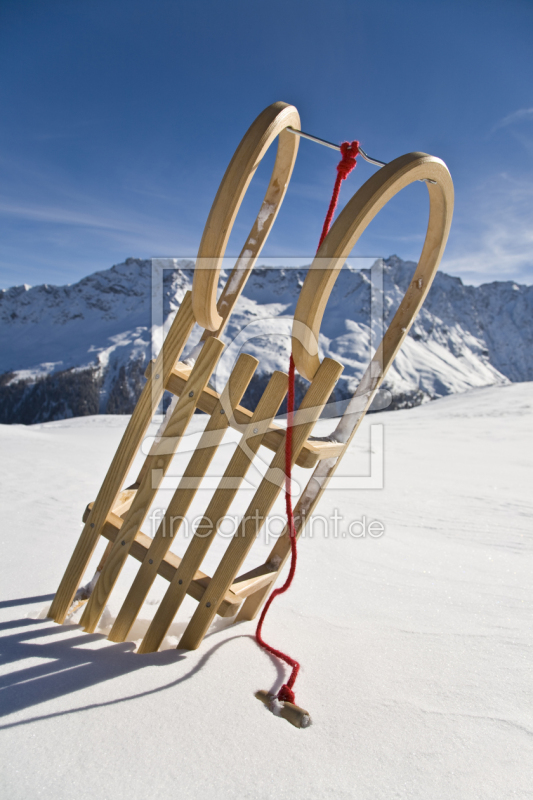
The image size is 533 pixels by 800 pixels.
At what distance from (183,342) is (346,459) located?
6.06 m

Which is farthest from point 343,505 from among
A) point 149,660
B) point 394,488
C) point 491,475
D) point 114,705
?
point 114,705

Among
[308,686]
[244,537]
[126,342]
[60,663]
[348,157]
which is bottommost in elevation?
[60,663]

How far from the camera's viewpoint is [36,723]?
1.41 metres

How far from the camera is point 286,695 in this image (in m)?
1.62

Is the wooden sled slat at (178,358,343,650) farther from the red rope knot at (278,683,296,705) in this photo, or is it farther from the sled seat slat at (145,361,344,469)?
the red rope knot at (278,683,296,705)

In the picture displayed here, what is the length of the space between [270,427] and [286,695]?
0.96m

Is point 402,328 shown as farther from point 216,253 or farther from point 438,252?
point 216,253

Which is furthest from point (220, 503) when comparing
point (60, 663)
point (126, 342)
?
point (126, 342)

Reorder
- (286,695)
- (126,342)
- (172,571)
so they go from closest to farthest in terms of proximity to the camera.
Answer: (286,695) < (172,571) < (126,342)

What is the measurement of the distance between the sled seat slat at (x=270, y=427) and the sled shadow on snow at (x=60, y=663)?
34.1 inches

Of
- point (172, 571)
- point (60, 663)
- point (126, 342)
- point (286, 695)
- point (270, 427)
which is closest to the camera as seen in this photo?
point (286, 695)

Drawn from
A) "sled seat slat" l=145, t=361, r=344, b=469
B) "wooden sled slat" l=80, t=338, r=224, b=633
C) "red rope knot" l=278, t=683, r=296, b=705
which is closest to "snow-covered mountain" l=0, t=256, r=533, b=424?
"sled seat slat" l=145, t=361, r=344, b=469

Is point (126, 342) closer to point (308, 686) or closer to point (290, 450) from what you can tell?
point (290, 450)

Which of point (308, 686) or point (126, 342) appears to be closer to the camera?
point (308, 686)
